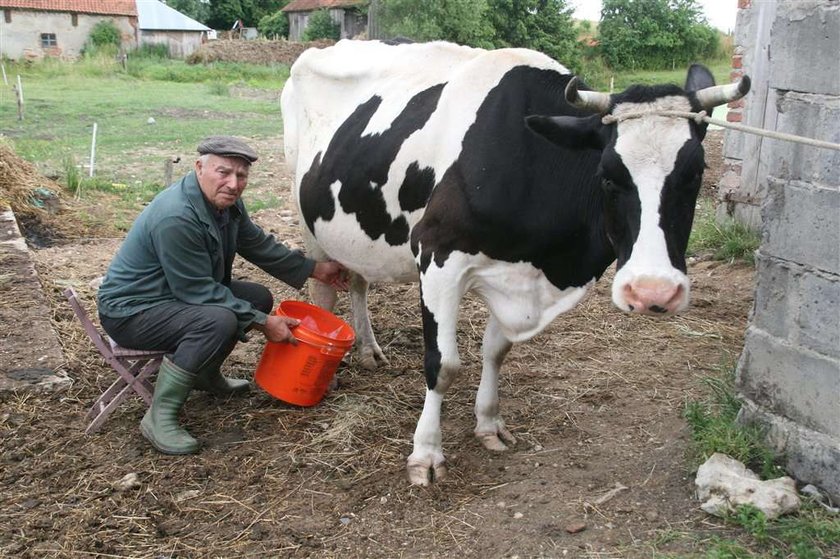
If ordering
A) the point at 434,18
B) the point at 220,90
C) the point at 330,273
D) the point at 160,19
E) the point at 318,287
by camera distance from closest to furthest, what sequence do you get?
the point at 330,273 < the point at 318,287 < the point at 434,18 < the point at 220,90 < the point at 160,19

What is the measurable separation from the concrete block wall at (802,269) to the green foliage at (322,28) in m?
46.9

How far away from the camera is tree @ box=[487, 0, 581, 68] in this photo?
26.5 m

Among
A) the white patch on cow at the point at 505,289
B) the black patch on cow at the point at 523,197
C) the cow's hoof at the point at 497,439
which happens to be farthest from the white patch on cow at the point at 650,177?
the cow's hoof at the point at 497,439

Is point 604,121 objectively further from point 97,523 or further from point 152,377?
point 152,377

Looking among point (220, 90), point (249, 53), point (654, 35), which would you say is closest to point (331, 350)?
point (220, 90)

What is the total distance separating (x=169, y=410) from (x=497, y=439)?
5.21 ft

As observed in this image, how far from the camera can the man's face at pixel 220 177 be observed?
4086mm

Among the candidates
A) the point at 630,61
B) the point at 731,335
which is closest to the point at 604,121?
the point at 731,335

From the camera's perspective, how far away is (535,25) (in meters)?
27.3

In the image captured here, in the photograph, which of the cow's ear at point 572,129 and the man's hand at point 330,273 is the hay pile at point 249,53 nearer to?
the man's hand at point 330,273

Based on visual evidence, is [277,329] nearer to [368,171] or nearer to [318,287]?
[368,171]

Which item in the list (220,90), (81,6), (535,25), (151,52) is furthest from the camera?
(81,6)

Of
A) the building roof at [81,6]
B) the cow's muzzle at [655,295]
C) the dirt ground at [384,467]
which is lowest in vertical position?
the dirt ground at [384,467]

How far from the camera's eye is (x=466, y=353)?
210 inches
